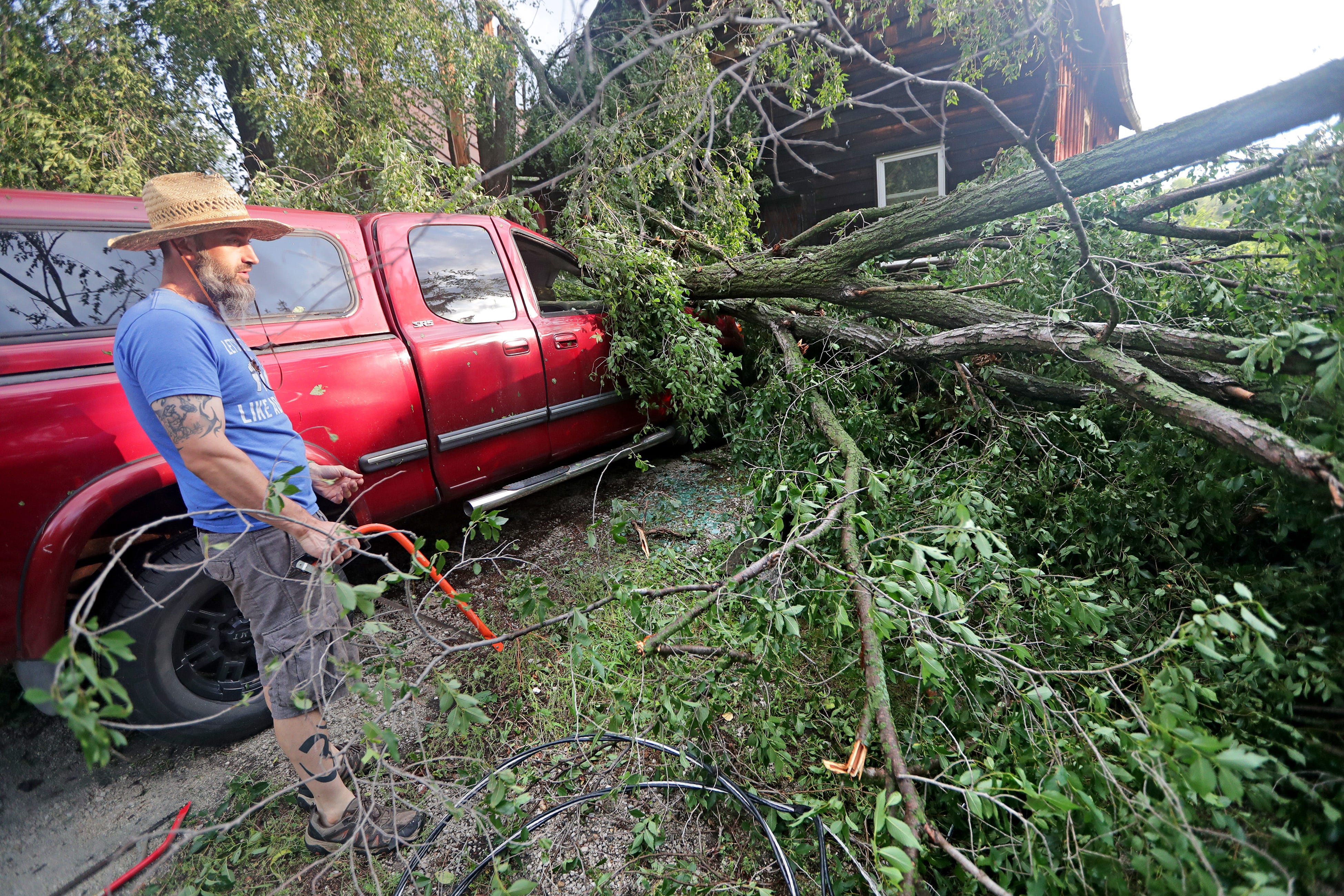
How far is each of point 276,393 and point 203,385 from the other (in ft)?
2.51

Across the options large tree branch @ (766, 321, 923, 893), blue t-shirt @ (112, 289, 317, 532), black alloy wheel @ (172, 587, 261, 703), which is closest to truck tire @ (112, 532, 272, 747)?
black alloy wheel @ (172, 587, 261, 703)

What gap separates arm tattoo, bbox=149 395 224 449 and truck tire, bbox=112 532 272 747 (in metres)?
0.63

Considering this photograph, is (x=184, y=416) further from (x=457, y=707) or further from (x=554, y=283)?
(x=554, y=283)

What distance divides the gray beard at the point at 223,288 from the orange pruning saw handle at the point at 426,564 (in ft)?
2.50

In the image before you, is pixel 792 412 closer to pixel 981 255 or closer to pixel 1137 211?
pixel 981 255

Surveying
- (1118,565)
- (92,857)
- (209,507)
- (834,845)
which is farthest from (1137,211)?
(92,857)

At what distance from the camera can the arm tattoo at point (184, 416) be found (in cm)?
158

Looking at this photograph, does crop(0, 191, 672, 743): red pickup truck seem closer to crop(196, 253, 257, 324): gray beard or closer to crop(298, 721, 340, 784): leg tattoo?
crop(196, 253, 257, 324): gray beard

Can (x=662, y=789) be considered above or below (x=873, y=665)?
below

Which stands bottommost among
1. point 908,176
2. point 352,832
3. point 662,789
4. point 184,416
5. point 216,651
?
point 662,789

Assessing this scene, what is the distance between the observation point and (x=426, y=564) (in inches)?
59.8

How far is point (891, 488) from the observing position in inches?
111

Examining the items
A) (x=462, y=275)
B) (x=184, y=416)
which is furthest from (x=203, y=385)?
(x=462, y=275)

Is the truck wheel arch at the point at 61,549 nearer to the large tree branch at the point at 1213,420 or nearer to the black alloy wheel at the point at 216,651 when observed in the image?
the black alloy wheel at the point at 216,651
